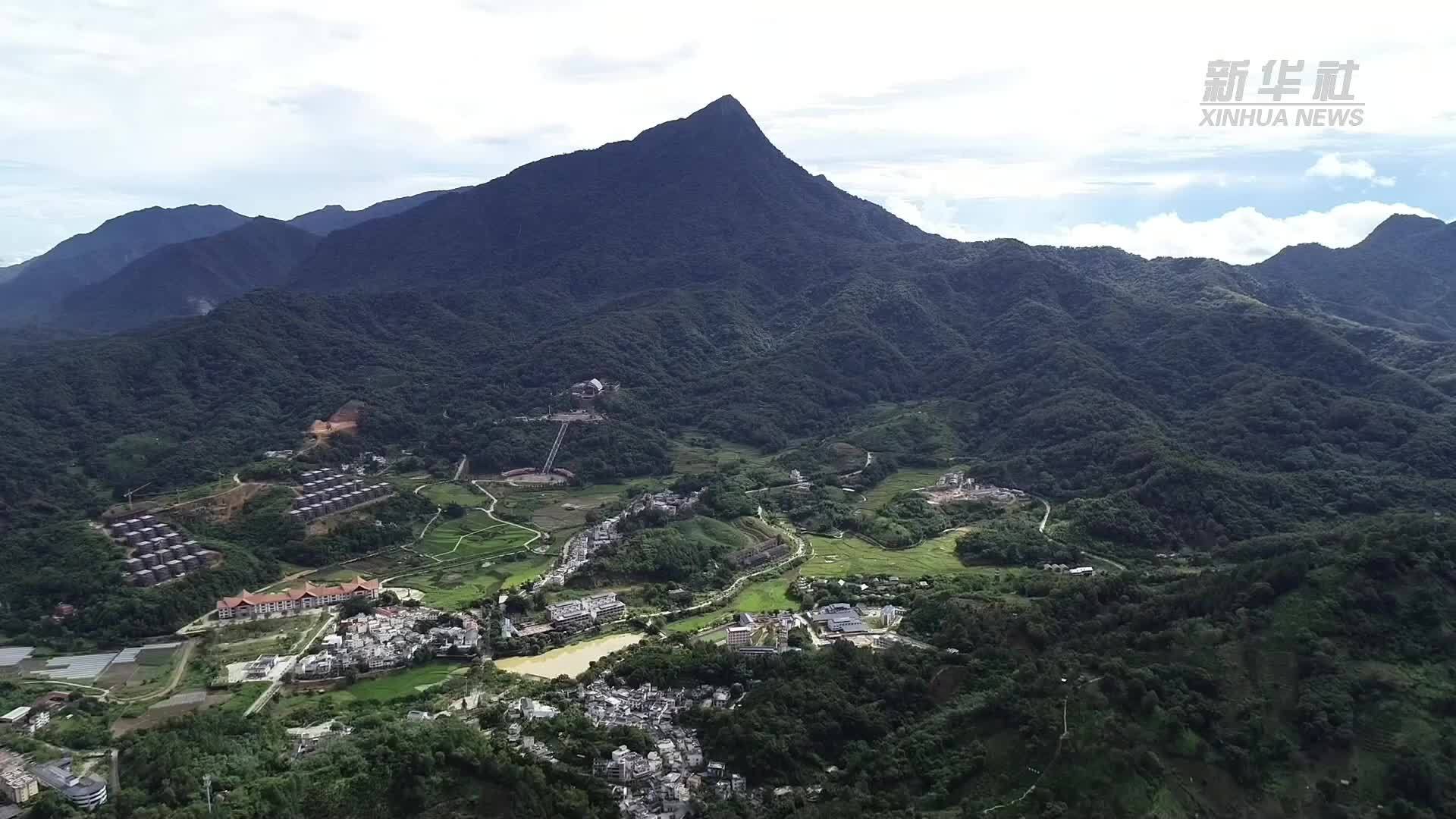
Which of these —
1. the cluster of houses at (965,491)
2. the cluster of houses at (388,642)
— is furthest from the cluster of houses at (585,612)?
the cluster of houses at (965,491)

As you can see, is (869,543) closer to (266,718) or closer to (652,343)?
(266,718)

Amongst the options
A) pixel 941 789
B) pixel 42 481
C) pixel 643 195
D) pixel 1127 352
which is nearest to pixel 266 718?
pixel 941 789

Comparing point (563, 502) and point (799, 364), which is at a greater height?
point (799, 364)

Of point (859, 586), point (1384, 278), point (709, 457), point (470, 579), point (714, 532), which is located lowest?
point (470, 579)

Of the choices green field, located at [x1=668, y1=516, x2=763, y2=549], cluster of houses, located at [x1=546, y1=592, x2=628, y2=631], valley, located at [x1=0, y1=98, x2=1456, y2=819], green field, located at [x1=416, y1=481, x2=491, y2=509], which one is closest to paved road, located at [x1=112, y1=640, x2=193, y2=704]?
valley, located at [x1=0, y1=98, x2=1456, y2=819]

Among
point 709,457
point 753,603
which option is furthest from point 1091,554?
point 709,457

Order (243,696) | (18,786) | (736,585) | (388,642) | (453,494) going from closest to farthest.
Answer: (18,786) → (243,696) → (388,642) → (736,585) → (453,494)

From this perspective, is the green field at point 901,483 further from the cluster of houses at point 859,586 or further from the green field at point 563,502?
the green field at point 563,502

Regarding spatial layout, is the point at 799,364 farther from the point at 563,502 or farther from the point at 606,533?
the point at 606,533
